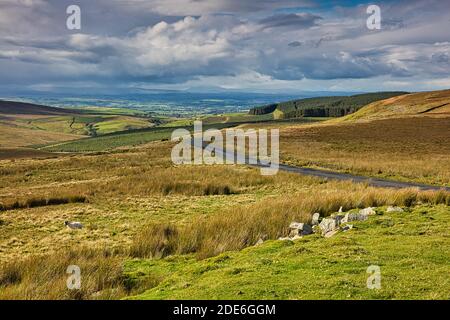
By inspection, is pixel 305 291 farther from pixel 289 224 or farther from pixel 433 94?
pixel 433 94

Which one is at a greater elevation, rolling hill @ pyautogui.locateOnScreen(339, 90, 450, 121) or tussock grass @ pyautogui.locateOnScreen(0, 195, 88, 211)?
rolling hill @ pyautogui.locateOnScreen(339, 90, 450, 121)

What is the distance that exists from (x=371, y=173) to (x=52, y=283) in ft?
118

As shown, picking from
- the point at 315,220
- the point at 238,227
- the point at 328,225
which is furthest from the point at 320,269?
the point at 315,220

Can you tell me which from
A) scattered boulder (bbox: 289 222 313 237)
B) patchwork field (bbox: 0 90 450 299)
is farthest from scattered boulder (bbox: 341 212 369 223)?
scattered boulder (bbox: 289 222 313 237)

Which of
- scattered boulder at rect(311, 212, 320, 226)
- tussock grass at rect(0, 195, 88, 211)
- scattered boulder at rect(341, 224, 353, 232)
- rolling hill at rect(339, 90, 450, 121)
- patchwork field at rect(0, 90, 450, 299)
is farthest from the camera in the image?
rolling hill at rect(339, 90, 450, 121)

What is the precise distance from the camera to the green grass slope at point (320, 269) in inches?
352

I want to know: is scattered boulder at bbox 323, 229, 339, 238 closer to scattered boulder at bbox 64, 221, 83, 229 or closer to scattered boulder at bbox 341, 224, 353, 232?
scattered boulder at bbox 341, 224, 353, 232

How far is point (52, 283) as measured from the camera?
36.8 feet

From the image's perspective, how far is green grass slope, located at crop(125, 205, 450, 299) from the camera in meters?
8.94

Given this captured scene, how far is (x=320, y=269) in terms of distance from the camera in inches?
A: 421

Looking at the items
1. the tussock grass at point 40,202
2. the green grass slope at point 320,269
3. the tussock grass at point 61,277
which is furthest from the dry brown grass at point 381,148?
the tussock grass at point 61,277

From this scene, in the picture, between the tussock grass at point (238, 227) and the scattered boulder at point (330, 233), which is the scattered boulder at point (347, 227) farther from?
the tussock grass at point (238, 227)
